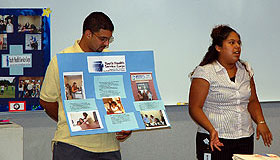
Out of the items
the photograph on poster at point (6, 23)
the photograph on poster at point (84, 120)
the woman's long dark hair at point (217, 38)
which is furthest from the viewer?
the photograph on poster at point (6, 23)

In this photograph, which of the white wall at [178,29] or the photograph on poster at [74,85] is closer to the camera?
the photograph on poster at [74,85]

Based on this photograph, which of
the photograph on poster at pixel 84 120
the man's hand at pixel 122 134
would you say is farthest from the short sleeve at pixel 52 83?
the man's hand at pixel 122 134

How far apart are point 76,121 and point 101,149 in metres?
0.24

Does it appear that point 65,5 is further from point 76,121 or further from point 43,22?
point 76,121

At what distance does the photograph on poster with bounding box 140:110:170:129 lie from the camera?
2.17m

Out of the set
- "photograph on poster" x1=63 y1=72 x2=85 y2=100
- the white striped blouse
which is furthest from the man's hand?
the white striped blouse

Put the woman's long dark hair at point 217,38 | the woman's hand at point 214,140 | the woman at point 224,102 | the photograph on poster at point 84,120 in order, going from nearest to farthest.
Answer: the photograph on poster at point 84,120, the woman's hand at point 214,140, the woman at point 224,102, the woman's long dark hair at point 217,38

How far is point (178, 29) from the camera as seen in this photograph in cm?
396

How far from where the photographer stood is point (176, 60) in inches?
157

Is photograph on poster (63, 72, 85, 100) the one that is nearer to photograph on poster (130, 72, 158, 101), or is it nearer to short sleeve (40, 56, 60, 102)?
short sleeve (40, 56, 60, 102)

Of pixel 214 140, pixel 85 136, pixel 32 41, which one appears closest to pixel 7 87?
pixel 32 41

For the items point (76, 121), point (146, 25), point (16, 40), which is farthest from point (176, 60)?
point (76, 121)

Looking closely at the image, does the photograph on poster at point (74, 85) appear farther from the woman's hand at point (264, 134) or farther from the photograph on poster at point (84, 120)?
the woman's hand at point (264, 134)

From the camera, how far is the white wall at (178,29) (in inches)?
148
